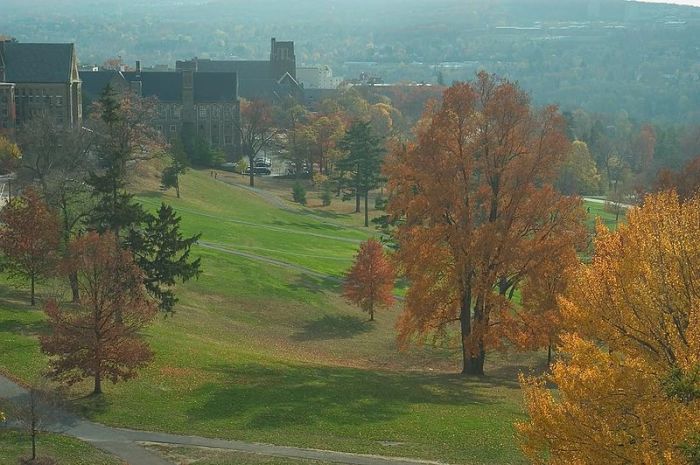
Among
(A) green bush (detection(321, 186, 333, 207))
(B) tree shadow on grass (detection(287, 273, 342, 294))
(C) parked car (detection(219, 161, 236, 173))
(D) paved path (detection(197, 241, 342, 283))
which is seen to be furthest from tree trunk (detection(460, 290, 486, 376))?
(C) parked car (detection(219, 161, 236, 173))

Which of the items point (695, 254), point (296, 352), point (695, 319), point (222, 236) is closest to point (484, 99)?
point (296, 352)

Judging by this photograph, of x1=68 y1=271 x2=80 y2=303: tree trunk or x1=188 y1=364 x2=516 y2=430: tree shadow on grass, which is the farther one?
x1=68 y1=271 x2=80 y2=303: tree trunk

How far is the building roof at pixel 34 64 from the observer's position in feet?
296

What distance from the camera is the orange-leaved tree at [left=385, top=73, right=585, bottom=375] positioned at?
3616cm

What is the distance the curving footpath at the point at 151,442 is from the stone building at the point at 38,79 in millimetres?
64926

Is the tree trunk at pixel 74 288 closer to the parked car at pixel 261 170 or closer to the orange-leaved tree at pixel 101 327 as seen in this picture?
the orange-leaved tree at pixel 101 327

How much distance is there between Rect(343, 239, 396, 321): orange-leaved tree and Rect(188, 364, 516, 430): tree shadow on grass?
1498 centimetres

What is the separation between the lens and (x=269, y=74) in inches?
6732

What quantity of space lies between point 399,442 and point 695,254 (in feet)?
35.4

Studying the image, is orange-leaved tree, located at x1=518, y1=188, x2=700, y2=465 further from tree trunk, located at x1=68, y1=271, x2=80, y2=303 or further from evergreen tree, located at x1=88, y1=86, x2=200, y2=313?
tree trunk, located at x1=68, y1=271, x2=80, y2=303

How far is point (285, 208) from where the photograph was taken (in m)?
91.6

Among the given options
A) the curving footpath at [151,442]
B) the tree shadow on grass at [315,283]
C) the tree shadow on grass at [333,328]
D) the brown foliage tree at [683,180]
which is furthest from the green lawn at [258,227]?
the curving footpath at [151,442]

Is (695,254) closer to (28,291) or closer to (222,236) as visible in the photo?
(28,291)

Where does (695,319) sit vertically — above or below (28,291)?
above
